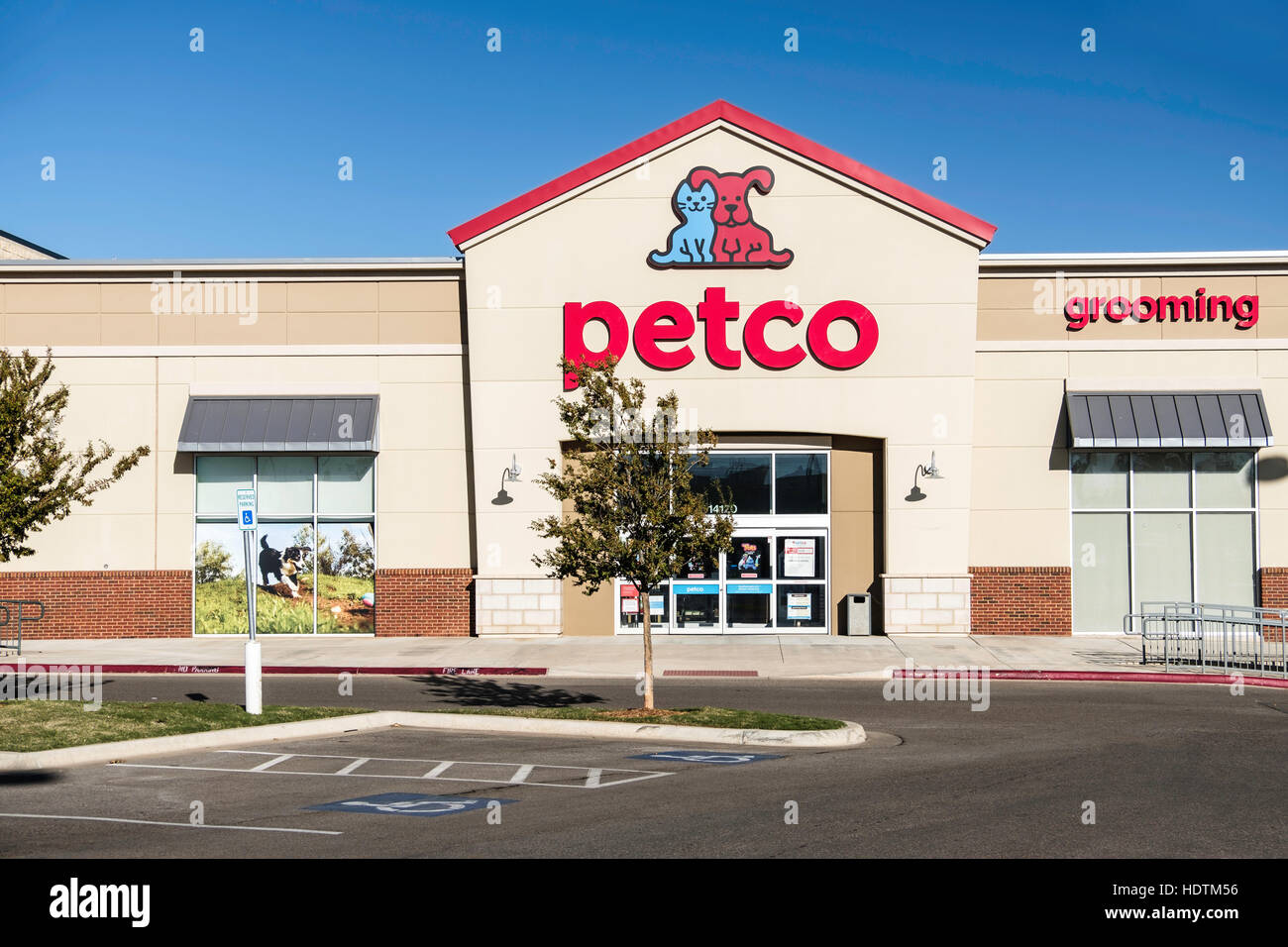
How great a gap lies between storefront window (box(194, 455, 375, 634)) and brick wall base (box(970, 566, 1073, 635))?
14.0 metres

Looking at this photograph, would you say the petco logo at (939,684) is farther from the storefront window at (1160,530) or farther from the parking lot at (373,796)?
the storefront window at (1160,530)

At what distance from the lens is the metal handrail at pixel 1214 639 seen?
22719 mm

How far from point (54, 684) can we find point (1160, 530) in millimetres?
23128

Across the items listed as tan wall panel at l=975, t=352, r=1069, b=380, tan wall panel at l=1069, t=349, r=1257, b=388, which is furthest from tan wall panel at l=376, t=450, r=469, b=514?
tan wall panel at l=1069, t=349, r=1257, b=388

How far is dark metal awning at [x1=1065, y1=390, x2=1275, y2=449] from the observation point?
2670 cm

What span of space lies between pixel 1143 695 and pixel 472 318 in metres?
15.9

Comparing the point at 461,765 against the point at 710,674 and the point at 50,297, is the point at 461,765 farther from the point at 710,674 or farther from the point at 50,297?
the point at 50,297

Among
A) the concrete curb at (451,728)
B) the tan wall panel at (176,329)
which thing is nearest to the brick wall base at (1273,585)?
the concrete curb at (451,728)

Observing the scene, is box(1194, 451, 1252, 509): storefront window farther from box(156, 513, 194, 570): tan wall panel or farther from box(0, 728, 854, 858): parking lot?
box(156, 513, 194, 570): tan wall panel

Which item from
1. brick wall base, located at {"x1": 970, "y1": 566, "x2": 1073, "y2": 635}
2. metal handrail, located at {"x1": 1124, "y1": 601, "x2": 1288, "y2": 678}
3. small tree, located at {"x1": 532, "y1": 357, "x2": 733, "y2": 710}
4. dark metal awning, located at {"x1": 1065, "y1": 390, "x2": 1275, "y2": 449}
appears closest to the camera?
small tree, located at {"x1": 532, "y1": 357, "x2": 733, "y2": 710}

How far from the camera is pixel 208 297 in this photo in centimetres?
2791

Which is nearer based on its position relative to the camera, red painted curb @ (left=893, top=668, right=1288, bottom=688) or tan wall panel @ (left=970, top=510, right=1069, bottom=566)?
red painted curb @ (left=893, top=668, right=1288, bottom=688)

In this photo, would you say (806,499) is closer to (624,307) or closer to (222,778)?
(624,307)
